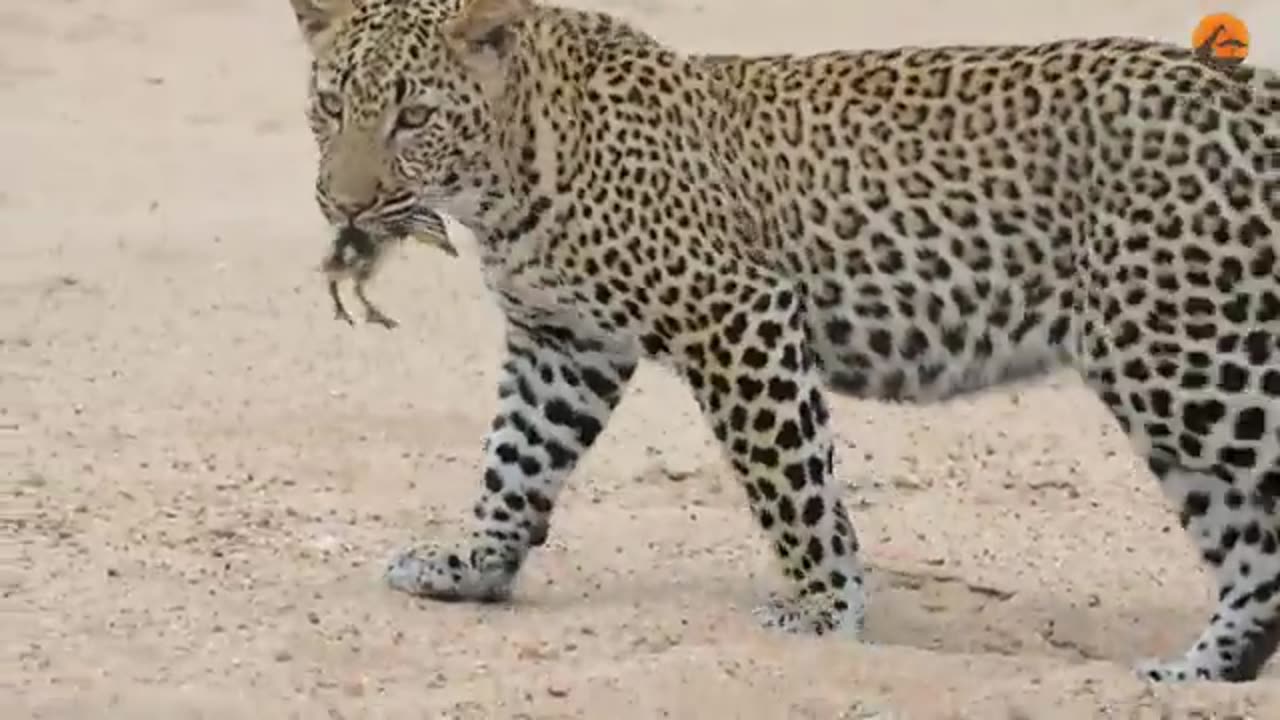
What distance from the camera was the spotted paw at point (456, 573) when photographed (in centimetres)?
666

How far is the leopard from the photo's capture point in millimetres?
6027

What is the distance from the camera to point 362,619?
6.16 metres

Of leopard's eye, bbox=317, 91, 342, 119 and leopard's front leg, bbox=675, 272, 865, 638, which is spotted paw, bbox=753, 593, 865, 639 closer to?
leopard's front leg, bbox=675, 272, 865, 638

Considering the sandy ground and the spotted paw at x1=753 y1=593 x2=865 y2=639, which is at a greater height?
the spotted paw at x1=753 y1=593 x2=865 y2=639

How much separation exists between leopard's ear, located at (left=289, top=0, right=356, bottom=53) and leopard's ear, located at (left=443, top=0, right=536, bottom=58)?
0.28m

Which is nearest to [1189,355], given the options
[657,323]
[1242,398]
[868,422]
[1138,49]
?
[1242,398]

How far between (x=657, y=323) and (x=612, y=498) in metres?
1.79

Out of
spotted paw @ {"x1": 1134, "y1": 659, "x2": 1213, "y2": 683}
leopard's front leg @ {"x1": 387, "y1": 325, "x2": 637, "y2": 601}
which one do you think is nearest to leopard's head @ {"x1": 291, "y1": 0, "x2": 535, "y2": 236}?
leopard's front leg @ {"x1": 387, "y1": 325, "x2": 637, "y2": 601}

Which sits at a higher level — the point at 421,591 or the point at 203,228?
the point at 421,591

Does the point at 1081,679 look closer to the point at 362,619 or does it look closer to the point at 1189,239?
the point at 1189,239


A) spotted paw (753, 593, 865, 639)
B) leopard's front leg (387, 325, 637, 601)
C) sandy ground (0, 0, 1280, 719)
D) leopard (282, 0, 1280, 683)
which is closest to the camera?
sandy ground (0, 0, 1280, 719)

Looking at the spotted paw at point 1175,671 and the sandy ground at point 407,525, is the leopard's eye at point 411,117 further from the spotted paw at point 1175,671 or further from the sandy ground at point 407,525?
the spotted paw at point 1175,671

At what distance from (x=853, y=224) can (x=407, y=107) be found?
117 cm

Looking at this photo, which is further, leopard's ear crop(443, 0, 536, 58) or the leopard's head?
leopard's ear crop(443, 0, 536, 58)
